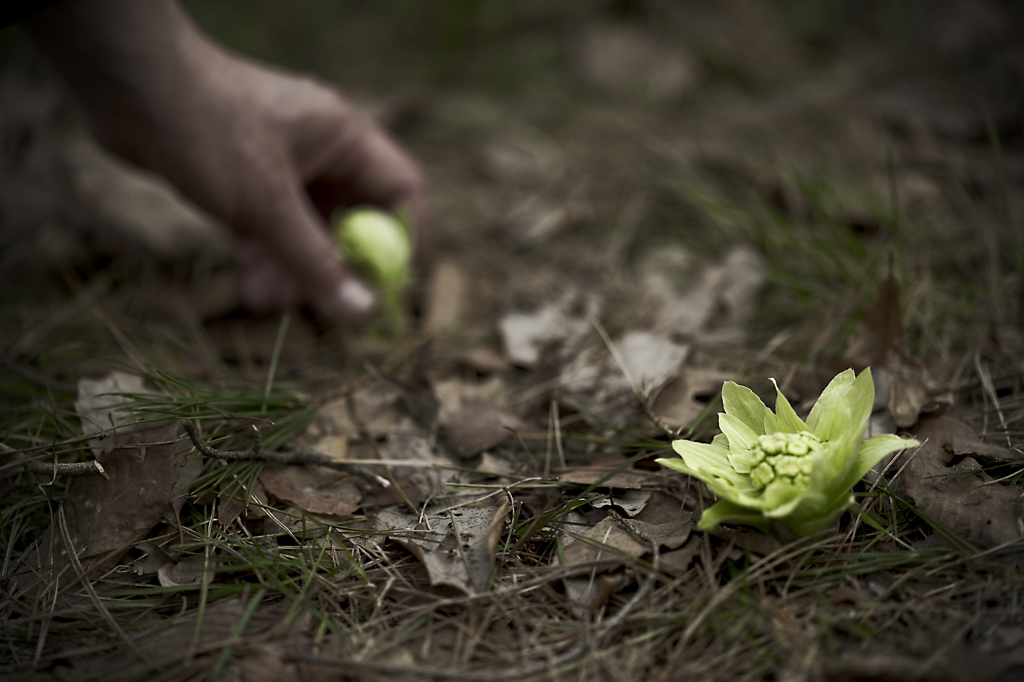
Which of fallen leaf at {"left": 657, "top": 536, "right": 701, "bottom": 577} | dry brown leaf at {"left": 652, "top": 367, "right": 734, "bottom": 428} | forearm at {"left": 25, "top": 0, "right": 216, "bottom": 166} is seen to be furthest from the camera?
forearm at {"left": 25, "top": 0, "right": 216, "bottom": 166}

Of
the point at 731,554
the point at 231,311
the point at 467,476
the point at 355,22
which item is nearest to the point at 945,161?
the point at 731,554

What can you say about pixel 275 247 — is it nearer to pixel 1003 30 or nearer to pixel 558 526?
pixel 558 526

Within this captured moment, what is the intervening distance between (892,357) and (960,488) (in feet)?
1.50

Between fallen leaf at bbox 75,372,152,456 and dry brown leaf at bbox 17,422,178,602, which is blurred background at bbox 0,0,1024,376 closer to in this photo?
fallen leaf at bbox 75,372,152,456

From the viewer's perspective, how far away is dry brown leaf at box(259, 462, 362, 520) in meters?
1.61

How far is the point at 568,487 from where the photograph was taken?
5.37ft

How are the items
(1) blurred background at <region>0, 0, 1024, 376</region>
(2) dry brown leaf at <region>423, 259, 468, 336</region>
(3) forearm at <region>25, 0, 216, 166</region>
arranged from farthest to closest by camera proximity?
(2) dry brown leaf at <region>423, 259, 468, 336</region>, (1) blurred background at <region>0, 0, 1024, 376</region>, (3) forearm at <region>25, 0, 216, 166</region>

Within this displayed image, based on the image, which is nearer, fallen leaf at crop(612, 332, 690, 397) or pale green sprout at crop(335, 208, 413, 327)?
fallen leaf at crop(612, 332, 690, 397)

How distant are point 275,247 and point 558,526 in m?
1.61

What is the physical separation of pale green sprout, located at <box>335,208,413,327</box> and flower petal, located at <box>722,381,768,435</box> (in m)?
1.44

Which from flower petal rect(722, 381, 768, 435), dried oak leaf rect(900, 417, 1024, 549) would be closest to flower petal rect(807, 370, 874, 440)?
flower petal rect(722, 381, 768, 435)

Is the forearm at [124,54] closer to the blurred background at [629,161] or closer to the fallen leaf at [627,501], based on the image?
the blurred background at [629,161]

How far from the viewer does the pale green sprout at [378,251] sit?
8.37 feet

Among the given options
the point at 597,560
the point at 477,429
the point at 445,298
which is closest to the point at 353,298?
the point at 445,298
